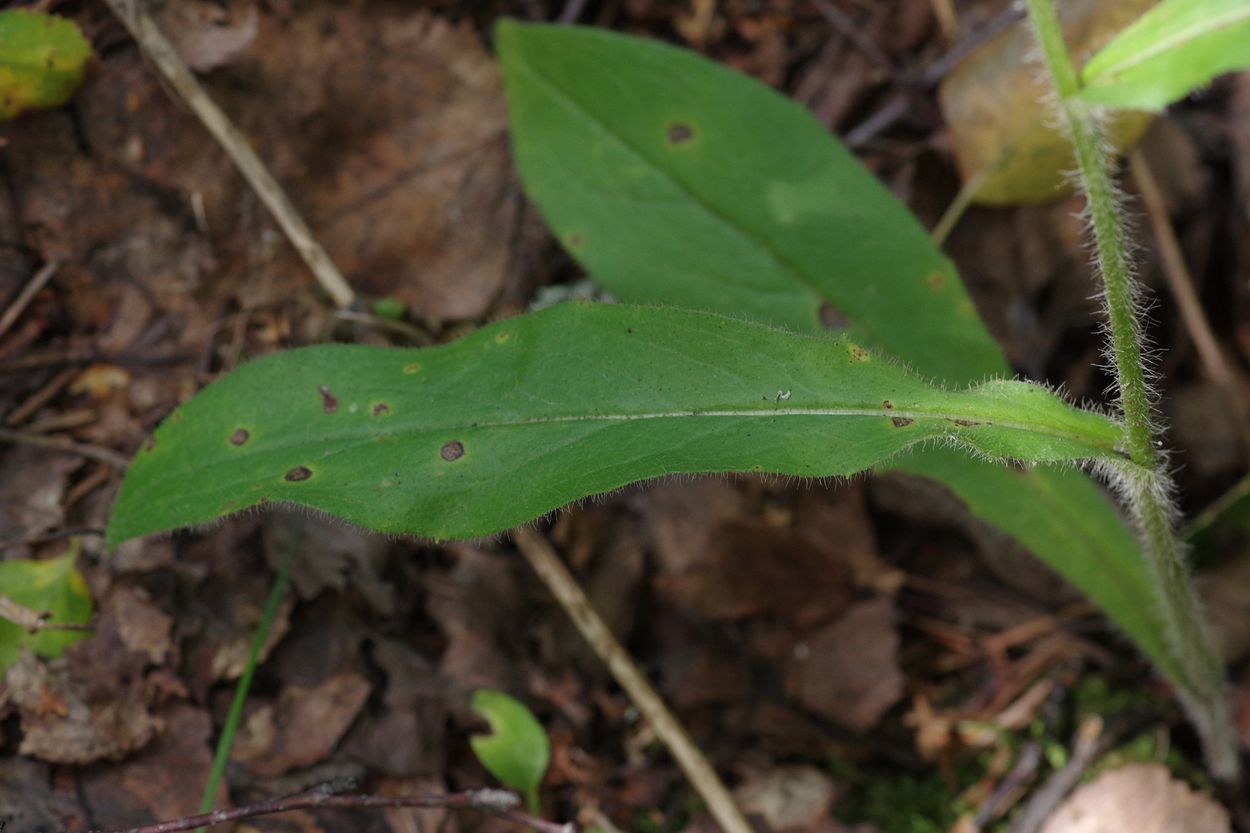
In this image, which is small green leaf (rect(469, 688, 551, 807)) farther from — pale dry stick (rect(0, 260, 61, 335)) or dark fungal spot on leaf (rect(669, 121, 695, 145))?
pale dry stick (rect(0, 260, 61, 335))

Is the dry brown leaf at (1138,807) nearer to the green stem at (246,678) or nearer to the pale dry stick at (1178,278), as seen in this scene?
the pale dry stick at (1178,278)

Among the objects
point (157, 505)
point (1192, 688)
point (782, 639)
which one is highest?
point (157, 505)

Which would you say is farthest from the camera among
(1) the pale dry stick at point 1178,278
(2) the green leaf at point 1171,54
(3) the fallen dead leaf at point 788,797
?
(1) the pale dry stick at point 1178,278

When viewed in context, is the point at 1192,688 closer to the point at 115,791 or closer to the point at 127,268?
the point at 115,791

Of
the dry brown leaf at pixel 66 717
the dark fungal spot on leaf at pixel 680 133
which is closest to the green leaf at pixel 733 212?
the dark fungal spot on leaf at pixel 680 133

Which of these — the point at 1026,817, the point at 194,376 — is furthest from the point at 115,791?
the point at 1026,817

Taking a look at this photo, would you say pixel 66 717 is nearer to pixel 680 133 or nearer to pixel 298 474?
pixel 298 474
